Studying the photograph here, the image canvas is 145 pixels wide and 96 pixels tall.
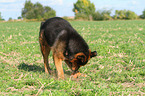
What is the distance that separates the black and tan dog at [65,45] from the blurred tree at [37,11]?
70452 millimetres

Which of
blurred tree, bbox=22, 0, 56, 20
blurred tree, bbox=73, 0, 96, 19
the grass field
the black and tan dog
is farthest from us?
blurred tree, bbox=73, 0, 96, 19

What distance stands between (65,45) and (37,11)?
7916 cm

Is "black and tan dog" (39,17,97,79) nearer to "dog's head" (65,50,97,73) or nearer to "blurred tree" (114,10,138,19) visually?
"dog's head" (65,50,97,73)

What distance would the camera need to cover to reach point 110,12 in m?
80.5

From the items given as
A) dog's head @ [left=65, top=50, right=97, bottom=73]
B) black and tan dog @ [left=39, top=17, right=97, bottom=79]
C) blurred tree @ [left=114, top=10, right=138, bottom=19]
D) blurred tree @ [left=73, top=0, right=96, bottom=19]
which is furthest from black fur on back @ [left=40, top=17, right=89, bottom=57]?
blurred tree @ [left=73, top=0, right=96, bottom=19]

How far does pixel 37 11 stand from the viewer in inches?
3159

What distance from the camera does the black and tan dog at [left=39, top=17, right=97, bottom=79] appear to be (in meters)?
4.73

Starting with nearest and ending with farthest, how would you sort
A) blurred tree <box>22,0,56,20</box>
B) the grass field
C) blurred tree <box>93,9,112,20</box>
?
the grass field < blurred tree <box>93,9,112,20</box> < blurred tree <box>22,0,56,20</box>

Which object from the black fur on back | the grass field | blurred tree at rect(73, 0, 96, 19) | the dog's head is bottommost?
the grass field

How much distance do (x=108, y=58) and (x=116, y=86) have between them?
291 centimetres

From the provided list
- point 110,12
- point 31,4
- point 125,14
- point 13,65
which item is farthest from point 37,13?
A: point 13,65

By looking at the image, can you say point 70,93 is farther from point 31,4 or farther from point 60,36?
point 31,4

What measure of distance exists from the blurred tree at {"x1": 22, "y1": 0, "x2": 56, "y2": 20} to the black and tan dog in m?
70.5

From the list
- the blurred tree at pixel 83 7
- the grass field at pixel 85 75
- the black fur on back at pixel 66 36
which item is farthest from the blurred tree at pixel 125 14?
the black fur on back at pixel 66 36
